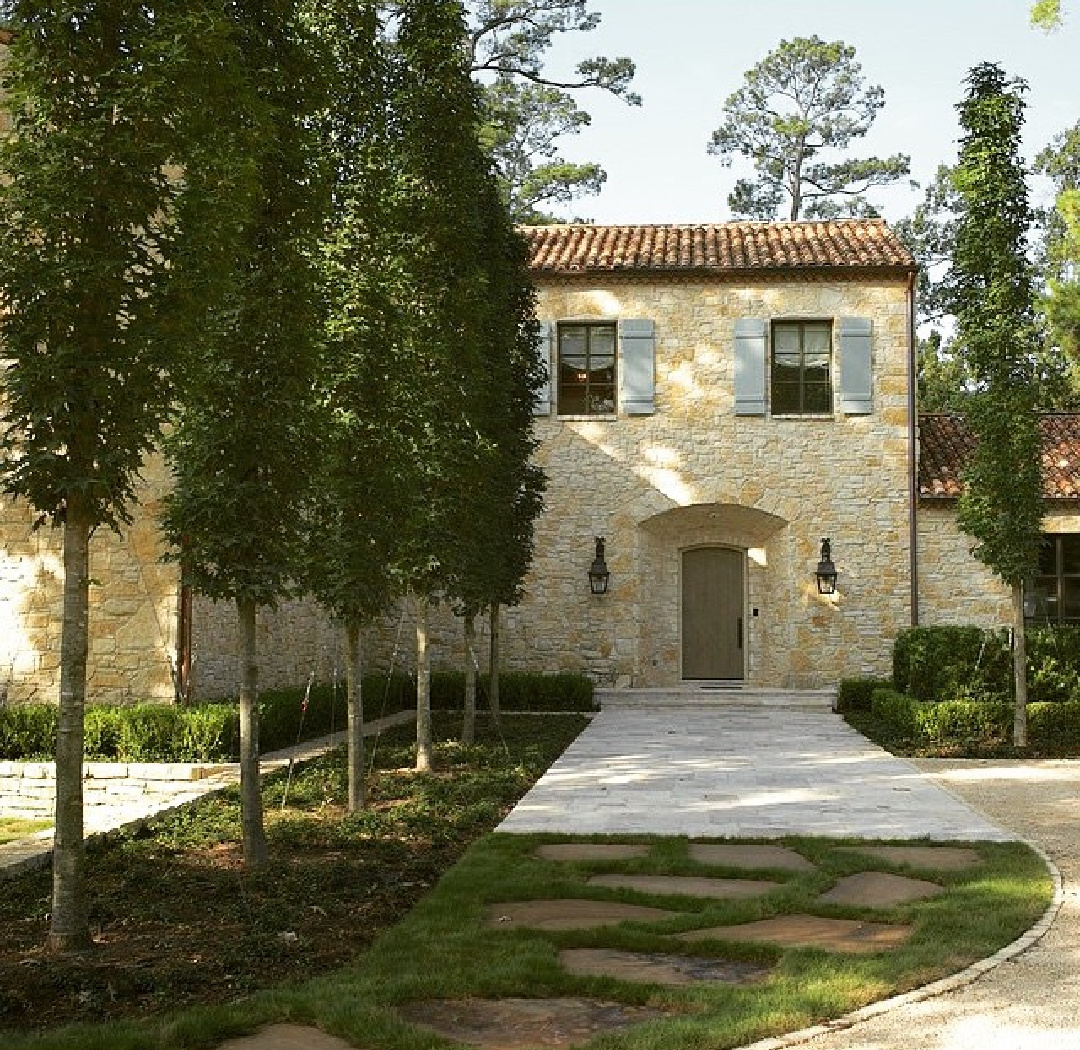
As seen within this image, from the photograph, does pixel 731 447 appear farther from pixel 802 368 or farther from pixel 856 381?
pixel 856 381

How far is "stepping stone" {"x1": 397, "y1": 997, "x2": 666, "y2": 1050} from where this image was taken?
405 centimetres

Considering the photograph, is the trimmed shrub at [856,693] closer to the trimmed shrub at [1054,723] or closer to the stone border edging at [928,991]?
the trimmed shrub at [1054,723]

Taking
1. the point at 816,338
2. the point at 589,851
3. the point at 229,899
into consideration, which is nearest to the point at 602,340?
the point at 816,338

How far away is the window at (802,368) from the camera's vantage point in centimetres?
1872

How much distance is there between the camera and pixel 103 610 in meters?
12.3

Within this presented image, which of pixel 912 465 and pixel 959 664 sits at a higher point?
pixel 912 465

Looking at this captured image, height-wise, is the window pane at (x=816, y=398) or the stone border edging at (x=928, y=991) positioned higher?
the window pane at (x=816, y=398)

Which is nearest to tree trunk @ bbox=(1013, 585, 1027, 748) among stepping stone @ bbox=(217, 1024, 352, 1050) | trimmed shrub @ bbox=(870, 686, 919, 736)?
trimmed shrub @ bbox=(870, 686, 919, 736)

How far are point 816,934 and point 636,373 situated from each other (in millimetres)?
14072

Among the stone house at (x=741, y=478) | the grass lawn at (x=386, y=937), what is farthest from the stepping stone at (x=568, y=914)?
the stone house at (x=741, y=478)

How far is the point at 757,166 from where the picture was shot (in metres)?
30.0

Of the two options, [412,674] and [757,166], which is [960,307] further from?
[757,166]

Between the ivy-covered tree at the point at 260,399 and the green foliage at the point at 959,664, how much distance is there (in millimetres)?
9131

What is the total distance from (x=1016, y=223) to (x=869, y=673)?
753 cm
